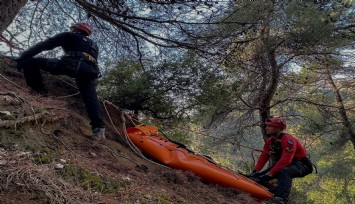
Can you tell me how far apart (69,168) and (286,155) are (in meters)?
3.43

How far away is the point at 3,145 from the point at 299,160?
4.32 meters

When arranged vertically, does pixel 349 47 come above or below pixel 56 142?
above

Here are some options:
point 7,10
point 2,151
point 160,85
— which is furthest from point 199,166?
point 7,10

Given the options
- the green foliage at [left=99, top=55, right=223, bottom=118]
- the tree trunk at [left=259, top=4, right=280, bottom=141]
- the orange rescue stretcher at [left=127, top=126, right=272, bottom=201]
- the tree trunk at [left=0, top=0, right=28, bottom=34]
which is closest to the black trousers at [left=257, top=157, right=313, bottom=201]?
the orange rescue stretcher at [left=127, top=126, right=272, bottom=201]

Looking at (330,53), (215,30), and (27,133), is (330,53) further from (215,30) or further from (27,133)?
(27,133)

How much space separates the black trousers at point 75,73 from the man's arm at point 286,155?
8.77 ft

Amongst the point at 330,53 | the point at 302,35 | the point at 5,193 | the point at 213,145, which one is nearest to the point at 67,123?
the point at 5,193

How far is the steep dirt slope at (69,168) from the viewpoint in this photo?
102 inches

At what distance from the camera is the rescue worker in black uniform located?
16.4ft

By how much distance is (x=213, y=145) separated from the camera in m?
11.4

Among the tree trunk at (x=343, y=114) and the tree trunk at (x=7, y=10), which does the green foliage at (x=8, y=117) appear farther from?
the tree trunk at (x=343, y=114)

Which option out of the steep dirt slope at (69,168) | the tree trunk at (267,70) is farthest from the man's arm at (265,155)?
the tree trunk at (267,70)

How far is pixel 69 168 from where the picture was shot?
314 cm

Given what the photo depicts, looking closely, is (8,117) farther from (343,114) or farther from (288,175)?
(343,114)
